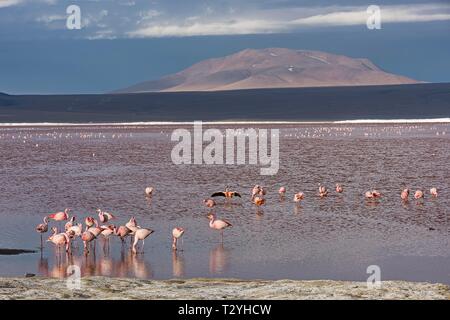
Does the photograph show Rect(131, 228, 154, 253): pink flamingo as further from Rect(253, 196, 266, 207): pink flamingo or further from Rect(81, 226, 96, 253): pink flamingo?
Rect(253, 196, 266, 207): pink flamingo

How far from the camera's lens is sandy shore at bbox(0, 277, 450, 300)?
10195 millimetres

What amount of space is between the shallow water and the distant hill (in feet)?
256

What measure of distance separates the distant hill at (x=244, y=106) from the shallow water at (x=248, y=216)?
78099mm

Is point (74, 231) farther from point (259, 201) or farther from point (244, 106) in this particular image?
point (244, 106)

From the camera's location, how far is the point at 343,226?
18.3 meters

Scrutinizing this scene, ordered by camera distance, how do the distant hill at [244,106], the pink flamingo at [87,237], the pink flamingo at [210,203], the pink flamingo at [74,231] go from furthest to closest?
1. the distant hill at [244,106]
2. the pink flamingo at [210,203]
3. the pink flamingo at [74,231]
4. the pink flamingo at [87,237]

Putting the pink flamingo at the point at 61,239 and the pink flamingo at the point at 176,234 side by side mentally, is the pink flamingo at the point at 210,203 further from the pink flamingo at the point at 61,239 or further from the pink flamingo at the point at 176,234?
the pink flamingo at the point at 61,239

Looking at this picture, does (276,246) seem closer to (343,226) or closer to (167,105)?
(343,226)

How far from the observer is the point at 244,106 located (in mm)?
129125

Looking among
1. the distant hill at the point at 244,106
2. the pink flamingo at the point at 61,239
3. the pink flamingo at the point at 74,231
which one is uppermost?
the distant hill at the point at 244,106

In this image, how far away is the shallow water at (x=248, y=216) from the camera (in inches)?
560

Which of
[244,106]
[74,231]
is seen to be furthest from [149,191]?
[244,106]

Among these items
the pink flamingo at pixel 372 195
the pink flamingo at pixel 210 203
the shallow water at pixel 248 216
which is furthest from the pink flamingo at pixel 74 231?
A: the pink flamingo at pixel 372 195
